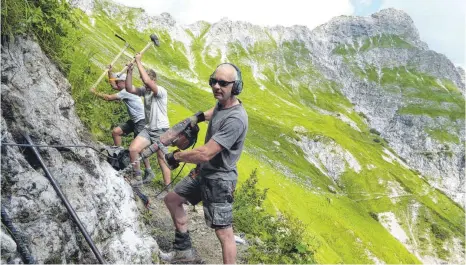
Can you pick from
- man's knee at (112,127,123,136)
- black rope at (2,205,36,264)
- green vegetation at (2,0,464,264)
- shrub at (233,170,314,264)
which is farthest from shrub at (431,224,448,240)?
black rope at (2,205,36,264)

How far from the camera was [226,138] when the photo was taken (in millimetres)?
6539

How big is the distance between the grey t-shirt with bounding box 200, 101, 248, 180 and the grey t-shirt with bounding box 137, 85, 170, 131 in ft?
12.2

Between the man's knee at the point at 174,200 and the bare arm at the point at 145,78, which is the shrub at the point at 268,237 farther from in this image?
the bare arm at the point at 145,78

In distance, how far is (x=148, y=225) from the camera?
9.42 meters

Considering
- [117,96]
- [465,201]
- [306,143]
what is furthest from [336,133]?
[117,96]

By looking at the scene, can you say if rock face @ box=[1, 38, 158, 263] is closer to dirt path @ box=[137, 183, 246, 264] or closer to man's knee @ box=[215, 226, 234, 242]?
dirt path @ box=[137, 183, 246, 264]

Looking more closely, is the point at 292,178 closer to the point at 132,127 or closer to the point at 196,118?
the point at 132,127

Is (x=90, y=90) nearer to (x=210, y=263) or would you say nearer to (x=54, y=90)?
(x=54, y=90)

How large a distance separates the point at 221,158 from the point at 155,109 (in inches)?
175

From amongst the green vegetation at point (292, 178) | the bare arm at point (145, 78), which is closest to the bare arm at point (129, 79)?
the bare arm at point (145, 78)

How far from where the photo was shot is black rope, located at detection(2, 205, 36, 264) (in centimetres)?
495

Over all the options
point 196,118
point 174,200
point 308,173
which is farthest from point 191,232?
point 308,173

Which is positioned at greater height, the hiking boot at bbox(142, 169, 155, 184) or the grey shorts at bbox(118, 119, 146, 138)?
the grey shorts at bbox(118, 119, 146, 138)

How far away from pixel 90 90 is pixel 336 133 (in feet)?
413
